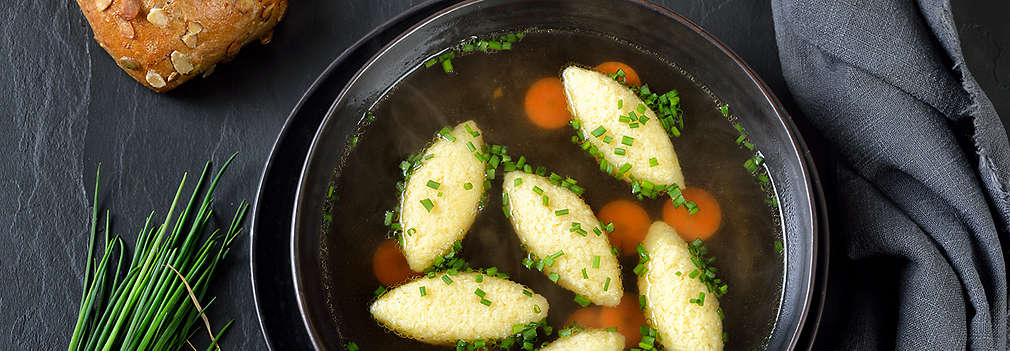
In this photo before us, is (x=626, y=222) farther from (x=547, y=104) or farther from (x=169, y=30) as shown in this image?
(x=169, y=30)

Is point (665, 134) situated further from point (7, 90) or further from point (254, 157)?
point (7, 90)

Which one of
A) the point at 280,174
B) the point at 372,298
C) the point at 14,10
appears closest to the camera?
the point at 372,298

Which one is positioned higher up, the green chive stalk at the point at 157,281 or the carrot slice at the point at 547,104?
the carrot slice at the point at 547,104

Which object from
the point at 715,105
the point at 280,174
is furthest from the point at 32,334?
the point at 715,105

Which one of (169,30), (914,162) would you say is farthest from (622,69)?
(169,30)

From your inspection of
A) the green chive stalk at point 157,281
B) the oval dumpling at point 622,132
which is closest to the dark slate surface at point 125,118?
the green chive stalk at point 157,281

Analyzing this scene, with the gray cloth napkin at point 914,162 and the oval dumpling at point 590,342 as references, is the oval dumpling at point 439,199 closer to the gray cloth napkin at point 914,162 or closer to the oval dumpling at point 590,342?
the oval dumpling at point 590,342
